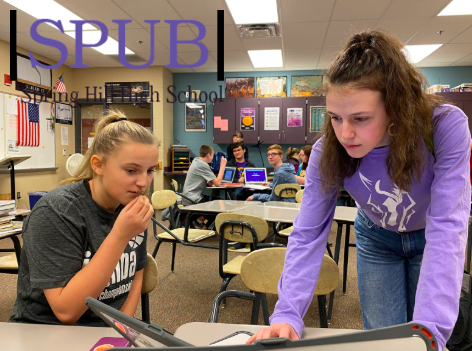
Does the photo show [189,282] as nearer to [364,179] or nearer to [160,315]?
[160,315]

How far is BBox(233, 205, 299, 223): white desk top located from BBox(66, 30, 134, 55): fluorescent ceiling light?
3744 mm

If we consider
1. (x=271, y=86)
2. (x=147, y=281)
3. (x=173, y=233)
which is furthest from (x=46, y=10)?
(x=147, y=281)

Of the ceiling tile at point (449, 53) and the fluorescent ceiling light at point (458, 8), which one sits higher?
the fluorescent ceiling light at point (458, 8)

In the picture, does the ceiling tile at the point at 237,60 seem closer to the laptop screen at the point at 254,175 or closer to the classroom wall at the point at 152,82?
the classroom wall at the point at 152,82

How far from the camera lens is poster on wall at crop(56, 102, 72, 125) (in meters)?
6.62

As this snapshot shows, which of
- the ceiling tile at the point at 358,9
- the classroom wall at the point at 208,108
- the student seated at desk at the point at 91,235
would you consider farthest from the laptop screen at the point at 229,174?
the student seated at desk at the point at 91,235

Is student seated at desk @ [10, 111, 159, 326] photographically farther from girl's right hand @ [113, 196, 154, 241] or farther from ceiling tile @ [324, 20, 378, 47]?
ceiling tile @ [324, 20, 378, 47]

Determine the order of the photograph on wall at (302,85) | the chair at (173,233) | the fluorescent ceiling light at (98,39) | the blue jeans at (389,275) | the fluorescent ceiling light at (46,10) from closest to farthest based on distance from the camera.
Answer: the blue jeans at (389,275)
the chair at (173,233)
the fluorescent ceiling light at (46,10)
the fluorescent ceiling light at (98,39)
the photograph on wall at (302,85)

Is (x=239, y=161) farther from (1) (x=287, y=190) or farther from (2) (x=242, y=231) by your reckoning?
(2) (x=242, y=231)

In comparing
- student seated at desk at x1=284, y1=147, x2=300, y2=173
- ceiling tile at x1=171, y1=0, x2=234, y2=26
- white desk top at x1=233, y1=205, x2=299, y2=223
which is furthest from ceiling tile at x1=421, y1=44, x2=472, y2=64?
white desk top at x1=233, y1=205, x2=299, y2=223

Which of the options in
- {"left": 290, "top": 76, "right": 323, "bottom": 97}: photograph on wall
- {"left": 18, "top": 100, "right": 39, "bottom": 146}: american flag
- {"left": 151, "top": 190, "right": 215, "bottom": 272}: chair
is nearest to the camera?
{"left": 151, "top": 190, "right": 215, "bottom": 272}: chair

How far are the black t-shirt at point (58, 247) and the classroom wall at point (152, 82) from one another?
591 cm

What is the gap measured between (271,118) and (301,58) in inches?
50.1

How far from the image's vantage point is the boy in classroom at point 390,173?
27.3 inches
